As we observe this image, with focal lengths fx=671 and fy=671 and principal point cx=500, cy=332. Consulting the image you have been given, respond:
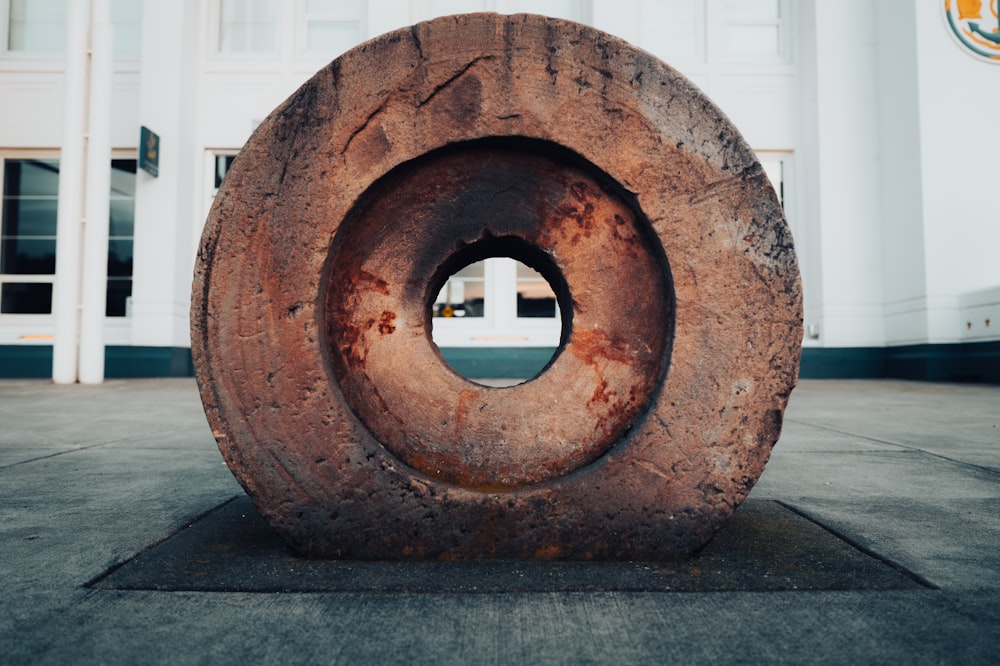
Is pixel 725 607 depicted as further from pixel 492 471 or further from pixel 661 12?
pixel 661 12

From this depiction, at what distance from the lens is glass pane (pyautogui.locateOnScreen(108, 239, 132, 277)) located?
9.55 m

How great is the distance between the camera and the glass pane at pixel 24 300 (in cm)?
955

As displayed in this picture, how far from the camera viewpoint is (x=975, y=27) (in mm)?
8516

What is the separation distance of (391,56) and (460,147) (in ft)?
0.97

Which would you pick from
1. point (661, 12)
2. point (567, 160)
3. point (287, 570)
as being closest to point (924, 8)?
point (661, 12)

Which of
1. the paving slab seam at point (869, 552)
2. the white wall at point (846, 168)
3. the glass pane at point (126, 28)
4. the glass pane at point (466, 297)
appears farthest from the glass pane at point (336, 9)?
the paving slab seam at point (869, 552)

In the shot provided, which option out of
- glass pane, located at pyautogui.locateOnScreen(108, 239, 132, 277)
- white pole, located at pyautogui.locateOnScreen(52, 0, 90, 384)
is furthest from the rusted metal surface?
glass pane, located at pyautogui.locateOnScreen(108, 239, 132, 277)

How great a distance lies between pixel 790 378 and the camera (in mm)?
1765

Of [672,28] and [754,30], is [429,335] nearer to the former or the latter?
[672,28]

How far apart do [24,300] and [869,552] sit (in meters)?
11.0

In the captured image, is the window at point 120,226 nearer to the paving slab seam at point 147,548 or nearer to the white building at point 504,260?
the white building at point 504,260

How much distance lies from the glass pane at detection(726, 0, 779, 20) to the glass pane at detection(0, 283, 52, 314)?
10.7 m

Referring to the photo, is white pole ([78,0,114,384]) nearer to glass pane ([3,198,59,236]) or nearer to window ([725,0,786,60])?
glass pane ([3,198,59,236])

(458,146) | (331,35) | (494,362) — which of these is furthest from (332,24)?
(458,146)
